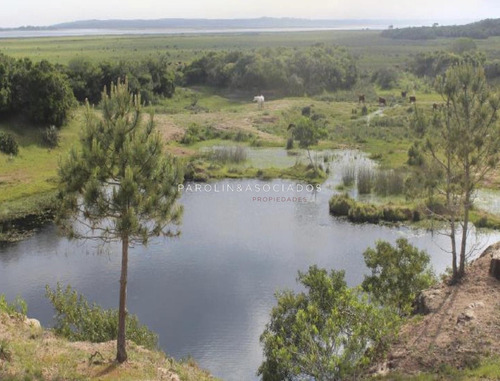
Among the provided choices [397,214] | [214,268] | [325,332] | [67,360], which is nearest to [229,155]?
[397,214]

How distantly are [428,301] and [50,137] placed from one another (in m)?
45.0

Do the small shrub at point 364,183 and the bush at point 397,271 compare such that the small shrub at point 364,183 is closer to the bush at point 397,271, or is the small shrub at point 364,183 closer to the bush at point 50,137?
the bush at point 397,271

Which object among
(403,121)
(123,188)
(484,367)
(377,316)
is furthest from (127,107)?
(403,121)

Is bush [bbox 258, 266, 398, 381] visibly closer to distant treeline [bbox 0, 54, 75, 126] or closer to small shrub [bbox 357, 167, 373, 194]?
small shrub [bbox 357, 167, 373, 194]

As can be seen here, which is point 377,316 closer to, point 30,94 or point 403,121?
point 30,94

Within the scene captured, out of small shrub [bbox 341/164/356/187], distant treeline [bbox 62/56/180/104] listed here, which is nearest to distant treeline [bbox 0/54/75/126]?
distant treeline [bbox 62/56/180/104]

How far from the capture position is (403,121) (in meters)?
74.3

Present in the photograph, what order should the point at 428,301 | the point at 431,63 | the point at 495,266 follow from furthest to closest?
the point at 431,63 < the point at 495,266 < the point at 428,301

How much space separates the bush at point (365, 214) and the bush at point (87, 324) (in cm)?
2220

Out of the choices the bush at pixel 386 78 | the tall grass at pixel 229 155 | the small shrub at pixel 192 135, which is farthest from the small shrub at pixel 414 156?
the bush at pixel 386 78

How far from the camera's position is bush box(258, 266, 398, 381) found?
17.3 m

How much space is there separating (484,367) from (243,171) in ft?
127

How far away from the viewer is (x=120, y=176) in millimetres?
19562

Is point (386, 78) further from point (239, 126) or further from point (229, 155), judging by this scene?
point (229, 155)
